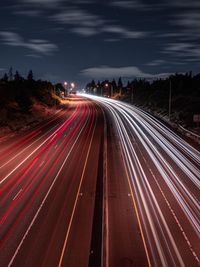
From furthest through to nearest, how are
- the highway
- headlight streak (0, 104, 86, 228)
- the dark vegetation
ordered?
the dark vegetation, headlight streak (0, 104, 86, 228), the highway

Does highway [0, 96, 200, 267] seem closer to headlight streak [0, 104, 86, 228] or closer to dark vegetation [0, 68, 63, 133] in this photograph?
headlight streak [0, 104, 86, 228]

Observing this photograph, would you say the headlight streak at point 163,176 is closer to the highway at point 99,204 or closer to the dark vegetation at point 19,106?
the highway at point 99,204

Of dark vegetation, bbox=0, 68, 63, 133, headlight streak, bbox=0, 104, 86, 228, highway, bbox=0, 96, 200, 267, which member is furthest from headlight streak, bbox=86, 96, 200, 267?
dark vegetation, bbox=0, 68, 63, 133

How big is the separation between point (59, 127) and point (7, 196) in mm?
42060

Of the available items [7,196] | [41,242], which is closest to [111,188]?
[7,196]

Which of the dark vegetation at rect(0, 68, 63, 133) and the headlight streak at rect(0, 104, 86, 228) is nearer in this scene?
the headlight streak at rect(0, 104, 86, 228)

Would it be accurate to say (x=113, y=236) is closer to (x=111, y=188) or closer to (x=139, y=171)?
(x=111, y=188)

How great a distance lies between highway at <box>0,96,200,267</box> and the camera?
61.1 feet

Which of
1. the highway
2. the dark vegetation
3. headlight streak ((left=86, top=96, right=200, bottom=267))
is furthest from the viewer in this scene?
the dark vegetation

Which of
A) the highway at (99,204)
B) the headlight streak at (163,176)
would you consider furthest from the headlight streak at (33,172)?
the headlight streak at (163,176)

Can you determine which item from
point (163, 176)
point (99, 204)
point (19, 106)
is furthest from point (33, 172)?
point (19, 106)

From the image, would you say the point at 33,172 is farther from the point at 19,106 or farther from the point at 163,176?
the point at 19,106

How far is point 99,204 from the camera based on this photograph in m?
25.8

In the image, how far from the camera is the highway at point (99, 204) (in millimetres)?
18625
